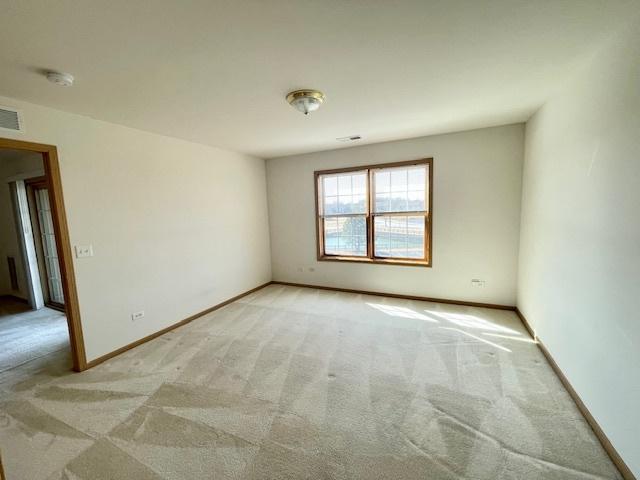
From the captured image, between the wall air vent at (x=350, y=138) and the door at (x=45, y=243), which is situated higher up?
the wall air vent at (x=350, y=138)

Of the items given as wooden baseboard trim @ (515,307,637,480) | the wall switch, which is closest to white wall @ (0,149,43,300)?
the wall switch

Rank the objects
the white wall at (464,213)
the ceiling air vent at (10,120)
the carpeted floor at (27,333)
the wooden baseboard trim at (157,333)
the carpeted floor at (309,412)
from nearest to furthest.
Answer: the carpeted floor at (309,412)
the ceiling air vent at (10,120)
the wooden baseboard trim at (157,333)
the carpeted floor at (27,333)
the white wall at (464,213)

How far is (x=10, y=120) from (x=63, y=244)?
1.05m

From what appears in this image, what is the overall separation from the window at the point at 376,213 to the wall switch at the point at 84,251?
10.3 ft

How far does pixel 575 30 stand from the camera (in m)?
1.57

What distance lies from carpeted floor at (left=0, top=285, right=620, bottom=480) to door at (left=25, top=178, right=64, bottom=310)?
2334mm

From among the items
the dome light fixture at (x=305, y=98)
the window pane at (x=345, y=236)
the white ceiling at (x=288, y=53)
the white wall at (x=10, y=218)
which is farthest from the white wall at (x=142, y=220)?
the white wall at (x=10, y=218)

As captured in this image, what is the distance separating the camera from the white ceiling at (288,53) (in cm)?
133

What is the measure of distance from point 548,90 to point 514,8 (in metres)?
1.49

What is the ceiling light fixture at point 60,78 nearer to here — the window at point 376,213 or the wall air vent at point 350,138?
the wall air vent at point 350,138

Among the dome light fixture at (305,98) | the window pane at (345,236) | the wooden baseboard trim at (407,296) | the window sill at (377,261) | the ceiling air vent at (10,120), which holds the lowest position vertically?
the wooden baseboard trim at (407,296)

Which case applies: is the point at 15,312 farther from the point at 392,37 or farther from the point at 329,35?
the point at 392,37

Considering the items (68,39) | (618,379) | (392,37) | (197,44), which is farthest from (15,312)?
(618,379)

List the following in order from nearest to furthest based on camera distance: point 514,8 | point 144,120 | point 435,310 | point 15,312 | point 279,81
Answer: point 514,8, point 279,81, point 144,120, point 435,310, point 15,312
